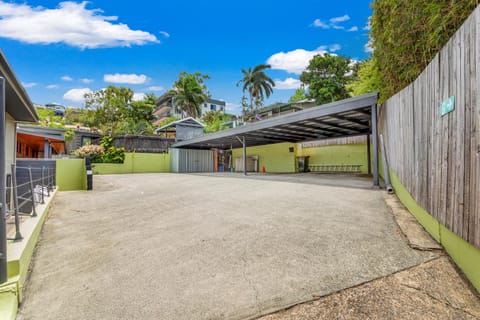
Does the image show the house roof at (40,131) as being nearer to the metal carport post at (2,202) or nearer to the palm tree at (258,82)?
the metal carport post at (2,202)

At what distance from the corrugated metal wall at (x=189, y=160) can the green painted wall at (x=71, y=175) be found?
8.90 meters

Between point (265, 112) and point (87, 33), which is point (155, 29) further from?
point (265, 112)

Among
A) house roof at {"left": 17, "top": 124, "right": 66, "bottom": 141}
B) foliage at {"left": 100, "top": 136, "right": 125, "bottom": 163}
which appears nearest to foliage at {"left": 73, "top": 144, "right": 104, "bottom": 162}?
foliage at {"left": 100, "top": 136, "right": 125, "bottom": 163}

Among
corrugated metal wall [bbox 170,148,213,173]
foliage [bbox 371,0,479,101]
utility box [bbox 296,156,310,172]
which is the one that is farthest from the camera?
corrugated metal wall [bbox 170,148,213,173]

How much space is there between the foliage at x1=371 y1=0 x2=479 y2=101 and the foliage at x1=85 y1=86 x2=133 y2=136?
2279 cm

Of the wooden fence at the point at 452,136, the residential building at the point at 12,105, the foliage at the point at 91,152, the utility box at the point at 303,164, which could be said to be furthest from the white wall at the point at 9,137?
the utility box at the point at 303,164

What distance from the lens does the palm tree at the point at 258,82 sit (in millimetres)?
29469

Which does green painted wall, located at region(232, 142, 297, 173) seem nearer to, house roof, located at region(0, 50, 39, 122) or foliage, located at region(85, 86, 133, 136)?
house roof, located at region(0, 50, 39, 122)

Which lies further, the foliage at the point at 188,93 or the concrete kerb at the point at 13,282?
the foliage at the point at 188,93

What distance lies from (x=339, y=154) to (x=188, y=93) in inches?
833

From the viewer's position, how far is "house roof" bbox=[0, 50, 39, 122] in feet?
7.95

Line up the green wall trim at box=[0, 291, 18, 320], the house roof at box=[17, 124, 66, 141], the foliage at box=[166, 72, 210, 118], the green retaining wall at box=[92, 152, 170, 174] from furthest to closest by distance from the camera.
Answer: the foliage at box=[166, 72, 210, 118]
the green retaining wall at box=[92, 152, 170, 174]
the house roof at box=[17, 124, 66, 141]
the green wall trim at box=[0, 291, 18, 320]

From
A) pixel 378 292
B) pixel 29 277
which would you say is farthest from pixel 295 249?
pixel 29 277

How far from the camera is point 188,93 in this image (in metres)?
28.5
